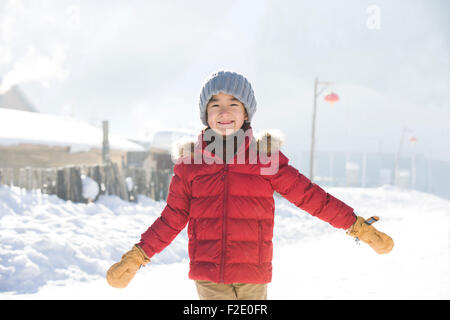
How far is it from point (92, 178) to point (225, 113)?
7.76 metres

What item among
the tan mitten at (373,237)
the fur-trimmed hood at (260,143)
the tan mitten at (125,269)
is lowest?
the tan mitten at (125,269)

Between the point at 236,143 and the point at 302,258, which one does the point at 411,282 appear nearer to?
the point at 302,258

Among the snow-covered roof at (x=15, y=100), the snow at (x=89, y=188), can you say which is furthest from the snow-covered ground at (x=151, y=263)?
the snow-covered roof at (x=15, y=100)

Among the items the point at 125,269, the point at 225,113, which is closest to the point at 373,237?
the point at 225,113

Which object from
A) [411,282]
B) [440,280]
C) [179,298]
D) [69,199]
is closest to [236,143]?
[179,298]

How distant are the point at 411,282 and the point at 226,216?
2933mm

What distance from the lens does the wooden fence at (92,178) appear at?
26.9 feet

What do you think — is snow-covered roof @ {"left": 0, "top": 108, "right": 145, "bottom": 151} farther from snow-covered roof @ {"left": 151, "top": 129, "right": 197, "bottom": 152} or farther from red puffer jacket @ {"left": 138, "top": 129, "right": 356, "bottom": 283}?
red puffer jacket @ {"left": 138, "top": 129, "right": 356, "bottom": 283}

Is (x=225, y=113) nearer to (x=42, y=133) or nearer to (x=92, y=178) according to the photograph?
(x=92, y=178)

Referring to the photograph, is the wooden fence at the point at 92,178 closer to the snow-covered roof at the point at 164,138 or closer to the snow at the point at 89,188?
the snow at the point at 89,188

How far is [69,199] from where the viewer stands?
838cm

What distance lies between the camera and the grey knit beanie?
2.38 metres

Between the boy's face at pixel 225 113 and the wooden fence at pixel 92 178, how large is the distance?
6.92 meters

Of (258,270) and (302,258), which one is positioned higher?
(258,270)
